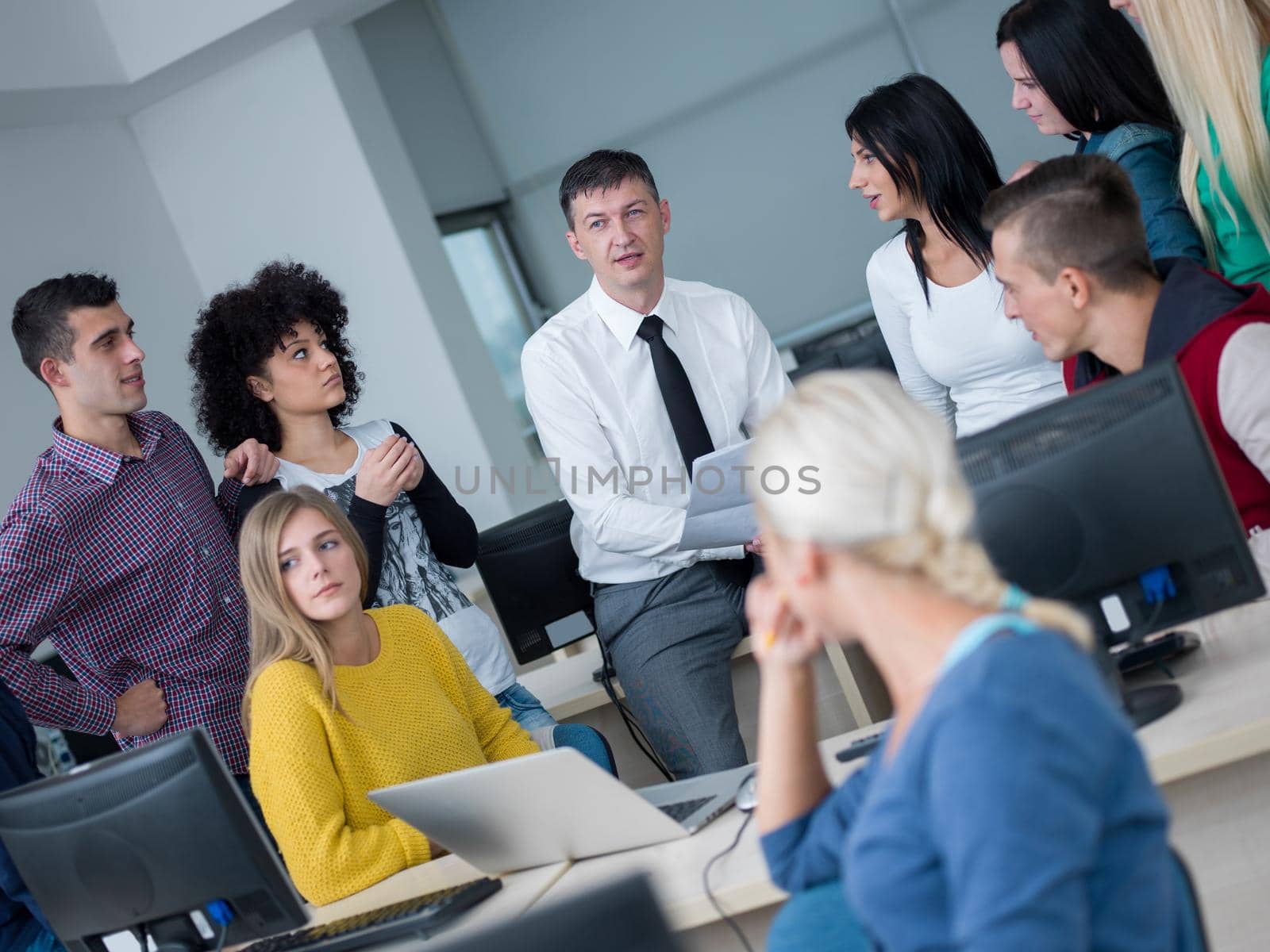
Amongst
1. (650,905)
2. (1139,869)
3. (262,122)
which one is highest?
(262,122)

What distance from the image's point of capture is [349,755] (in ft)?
6.68

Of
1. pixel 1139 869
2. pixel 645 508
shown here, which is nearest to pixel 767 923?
pixel 1139 869

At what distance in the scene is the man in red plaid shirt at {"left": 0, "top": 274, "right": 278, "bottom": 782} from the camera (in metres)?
2.46

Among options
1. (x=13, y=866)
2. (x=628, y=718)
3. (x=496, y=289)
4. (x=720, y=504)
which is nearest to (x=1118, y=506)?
(x=720, y=504)

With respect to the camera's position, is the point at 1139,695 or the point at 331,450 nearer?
the point at 1139,695

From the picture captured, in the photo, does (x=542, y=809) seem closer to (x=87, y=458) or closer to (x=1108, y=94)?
(x=87, y=458)

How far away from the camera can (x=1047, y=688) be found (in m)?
0.88

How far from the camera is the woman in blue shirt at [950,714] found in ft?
2.77

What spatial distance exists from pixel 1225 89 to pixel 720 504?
1.16m

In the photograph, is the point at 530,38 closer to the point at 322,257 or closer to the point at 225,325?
the point at 322,257

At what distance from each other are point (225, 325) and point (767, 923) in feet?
6.47

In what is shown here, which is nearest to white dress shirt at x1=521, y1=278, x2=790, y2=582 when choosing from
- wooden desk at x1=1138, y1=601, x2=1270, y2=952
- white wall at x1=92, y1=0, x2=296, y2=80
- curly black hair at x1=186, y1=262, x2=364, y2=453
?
curly black hair at x1=186, y1=262, x2=364, y2=453

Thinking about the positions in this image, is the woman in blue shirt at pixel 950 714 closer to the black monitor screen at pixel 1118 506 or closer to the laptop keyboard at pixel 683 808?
the black monitor screen at pixel 1118 506

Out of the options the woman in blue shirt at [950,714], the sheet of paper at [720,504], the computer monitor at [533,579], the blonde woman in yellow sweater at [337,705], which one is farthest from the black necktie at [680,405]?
the woman in blue shirt at [950,714]
